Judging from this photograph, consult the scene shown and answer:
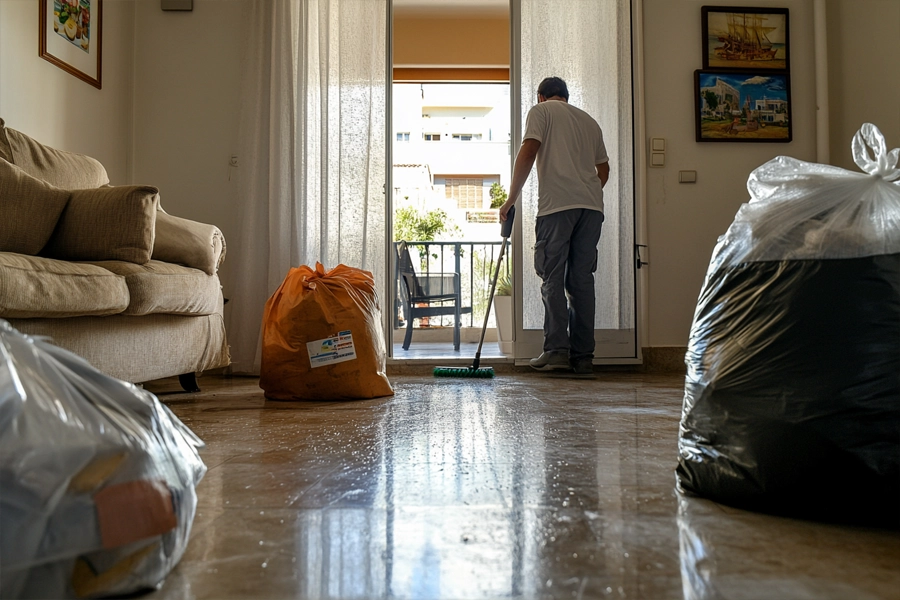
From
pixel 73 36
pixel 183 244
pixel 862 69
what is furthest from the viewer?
pixel 862 69

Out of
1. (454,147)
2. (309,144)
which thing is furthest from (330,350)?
(454,147)

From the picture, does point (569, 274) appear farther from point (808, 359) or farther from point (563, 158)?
point (808, 359)

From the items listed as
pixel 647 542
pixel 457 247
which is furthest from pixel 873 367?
pixel 457 247

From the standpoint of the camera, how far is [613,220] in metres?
3.81

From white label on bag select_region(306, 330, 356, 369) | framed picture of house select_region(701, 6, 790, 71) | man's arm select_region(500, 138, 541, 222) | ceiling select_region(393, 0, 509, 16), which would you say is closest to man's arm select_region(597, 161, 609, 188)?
man's arm select_region(500, 138, 541, 222)

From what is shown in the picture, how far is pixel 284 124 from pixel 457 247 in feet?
9.23

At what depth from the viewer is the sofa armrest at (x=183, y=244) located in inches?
105

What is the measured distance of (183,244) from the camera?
270 centimetres

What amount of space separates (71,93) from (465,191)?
9.77 metres

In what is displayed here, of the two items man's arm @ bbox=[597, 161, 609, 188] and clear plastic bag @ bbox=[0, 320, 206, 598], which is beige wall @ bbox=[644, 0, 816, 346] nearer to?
man's arm @ bbox=[597, 161, 609, 188]

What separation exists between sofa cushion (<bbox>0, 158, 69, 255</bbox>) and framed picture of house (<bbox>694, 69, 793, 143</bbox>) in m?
3.12

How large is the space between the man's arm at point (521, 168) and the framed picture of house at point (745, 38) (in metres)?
1.21

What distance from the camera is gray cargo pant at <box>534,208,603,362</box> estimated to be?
343cm

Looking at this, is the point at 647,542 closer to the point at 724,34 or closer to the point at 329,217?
the point at 329,217
